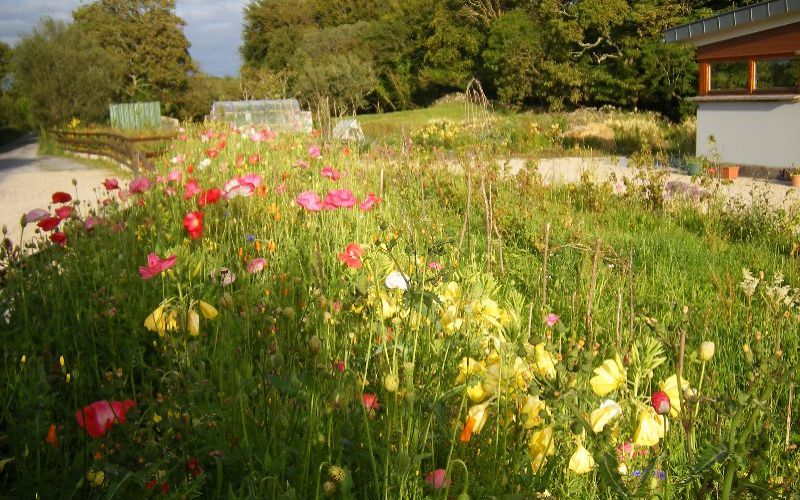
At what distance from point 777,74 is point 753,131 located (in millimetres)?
1016

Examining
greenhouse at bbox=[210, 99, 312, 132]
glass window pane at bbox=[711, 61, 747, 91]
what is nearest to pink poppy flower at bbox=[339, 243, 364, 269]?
glass window pane at bbox=[711, 61, 747, 91]

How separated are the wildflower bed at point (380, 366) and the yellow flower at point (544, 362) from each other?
0.03 ft

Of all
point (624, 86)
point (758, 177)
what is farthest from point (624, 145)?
point (624, 86)

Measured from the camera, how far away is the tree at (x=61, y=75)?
92.6 feet

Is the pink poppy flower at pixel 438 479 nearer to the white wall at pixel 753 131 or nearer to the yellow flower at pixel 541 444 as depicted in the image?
the yellow flower at pixel 541 444

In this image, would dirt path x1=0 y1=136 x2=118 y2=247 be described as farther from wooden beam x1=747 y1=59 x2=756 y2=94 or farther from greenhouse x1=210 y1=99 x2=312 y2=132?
wooden beam x1=747 y1=59 x2=756 y2=94

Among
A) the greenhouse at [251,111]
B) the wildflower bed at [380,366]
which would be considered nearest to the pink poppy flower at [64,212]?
the wildflower bed at [380,366]

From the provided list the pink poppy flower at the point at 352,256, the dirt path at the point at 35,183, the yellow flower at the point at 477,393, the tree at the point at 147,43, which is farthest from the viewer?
the tree at the point at 147,43

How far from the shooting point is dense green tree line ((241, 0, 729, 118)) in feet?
88.3

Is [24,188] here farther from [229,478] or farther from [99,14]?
[99,14]

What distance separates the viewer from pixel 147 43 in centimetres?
4403

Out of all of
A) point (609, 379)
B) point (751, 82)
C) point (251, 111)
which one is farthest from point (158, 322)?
point (251, 111)

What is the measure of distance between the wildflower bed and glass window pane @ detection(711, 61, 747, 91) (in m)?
8.81

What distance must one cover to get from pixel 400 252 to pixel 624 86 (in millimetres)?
26182
